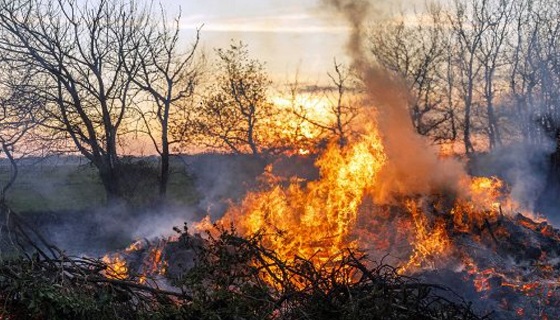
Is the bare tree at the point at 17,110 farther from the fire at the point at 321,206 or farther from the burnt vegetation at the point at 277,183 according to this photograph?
the fire at the point at 321,206

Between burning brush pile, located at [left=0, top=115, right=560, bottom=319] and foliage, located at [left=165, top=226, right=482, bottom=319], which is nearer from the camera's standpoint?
foliage, located at [left=165, top=226, right=482, bottom=319]

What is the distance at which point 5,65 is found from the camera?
760 inches

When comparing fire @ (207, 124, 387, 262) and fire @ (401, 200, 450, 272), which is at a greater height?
fire @ (207, 124, 387, 262)

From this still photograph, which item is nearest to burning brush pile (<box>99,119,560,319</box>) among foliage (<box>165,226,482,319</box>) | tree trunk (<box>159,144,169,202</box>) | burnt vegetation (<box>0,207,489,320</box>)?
foliage (<box>165,226,482,319</box>)

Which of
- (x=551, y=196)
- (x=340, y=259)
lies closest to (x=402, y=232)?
(x=340, y=259)

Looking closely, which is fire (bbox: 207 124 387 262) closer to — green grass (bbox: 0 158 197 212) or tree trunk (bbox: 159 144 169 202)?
tree trunk (bbox: 159 144 169 202)

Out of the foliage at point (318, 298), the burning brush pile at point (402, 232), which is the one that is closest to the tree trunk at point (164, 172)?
the burning brush pile at point (402, 232)

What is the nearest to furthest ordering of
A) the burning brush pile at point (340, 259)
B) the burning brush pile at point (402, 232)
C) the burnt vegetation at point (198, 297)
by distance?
the burnt vegetation at point (198, 297)
the burning brush pile at point (340, 259)
the burning brush pile at point (402, 232)

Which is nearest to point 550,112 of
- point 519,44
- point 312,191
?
point 519,44

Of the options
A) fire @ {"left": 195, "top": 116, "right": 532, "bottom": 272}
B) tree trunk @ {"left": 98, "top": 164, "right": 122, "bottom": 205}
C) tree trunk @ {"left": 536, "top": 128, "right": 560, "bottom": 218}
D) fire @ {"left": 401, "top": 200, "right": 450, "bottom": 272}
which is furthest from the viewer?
tree trunk @ {"left": 98, "top": 164, "right": 122, "bottom": 205}

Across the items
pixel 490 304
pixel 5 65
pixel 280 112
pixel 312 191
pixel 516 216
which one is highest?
pixel 5 65

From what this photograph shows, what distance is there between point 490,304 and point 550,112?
2337 centimetres

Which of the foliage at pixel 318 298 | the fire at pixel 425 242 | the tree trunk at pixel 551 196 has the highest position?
the foliage at pixel 318 298

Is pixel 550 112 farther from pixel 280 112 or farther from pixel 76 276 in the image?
pixel 76 276
